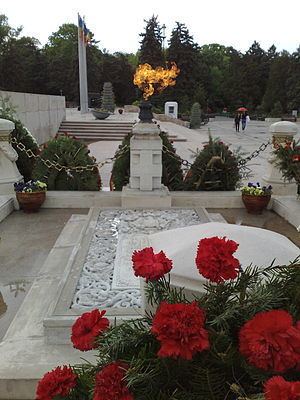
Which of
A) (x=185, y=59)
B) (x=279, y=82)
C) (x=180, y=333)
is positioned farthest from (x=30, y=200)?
(x=279, y=82)

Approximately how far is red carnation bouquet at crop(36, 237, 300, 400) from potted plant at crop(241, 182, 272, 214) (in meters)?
5.82

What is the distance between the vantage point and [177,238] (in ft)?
9.11

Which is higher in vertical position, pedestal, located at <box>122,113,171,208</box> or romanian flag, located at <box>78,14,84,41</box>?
romanian flag, located at <box>78,14,84,41</box>

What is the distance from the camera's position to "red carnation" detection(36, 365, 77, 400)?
1.65m

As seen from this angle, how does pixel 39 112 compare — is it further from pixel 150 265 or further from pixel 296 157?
pixel 150 265

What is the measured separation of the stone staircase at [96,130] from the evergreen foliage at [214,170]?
15.3 meters

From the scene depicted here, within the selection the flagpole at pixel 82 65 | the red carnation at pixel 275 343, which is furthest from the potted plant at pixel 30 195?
the flagpole at pixel 82 65

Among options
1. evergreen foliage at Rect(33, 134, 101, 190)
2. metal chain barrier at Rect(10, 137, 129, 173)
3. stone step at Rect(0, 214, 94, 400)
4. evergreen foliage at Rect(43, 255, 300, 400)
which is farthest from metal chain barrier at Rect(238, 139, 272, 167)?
evergreen foliage at Rect(43, 255, 300, 400)

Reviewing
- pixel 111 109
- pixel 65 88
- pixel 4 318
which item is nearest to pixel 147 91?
pixel 4 318

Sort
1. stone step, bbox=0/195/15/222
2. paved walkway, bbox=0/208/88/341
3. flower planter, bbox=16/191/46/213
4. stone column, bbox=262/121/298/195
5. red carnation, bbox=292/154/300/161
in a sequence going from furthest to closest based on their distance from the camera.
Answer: stone column, bbox=262/121/298/195 < red carnation, bbox=292/154/300/161 < flower planter, bbox=16/191/46/213 < stone step, bbox=0/195/15/222 < paved walkway, bbox=0/208/88/341

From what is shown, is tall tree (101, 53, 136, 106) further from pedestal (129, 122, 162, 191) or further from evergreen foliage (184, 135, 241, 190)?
pedestal (129, 122, 162, 191)

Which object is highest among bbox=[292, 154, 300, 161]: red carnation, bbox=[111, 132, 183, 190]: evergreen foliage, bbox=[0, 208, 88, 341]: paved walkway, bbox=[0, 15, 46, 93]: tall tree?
bbox=[0, 15, 46, 93]: tall tree

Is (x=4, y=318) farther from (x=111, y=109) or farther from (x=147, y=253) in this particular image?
(x=111, y=109)

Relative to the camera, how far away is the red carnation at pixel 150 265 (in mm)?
1852
